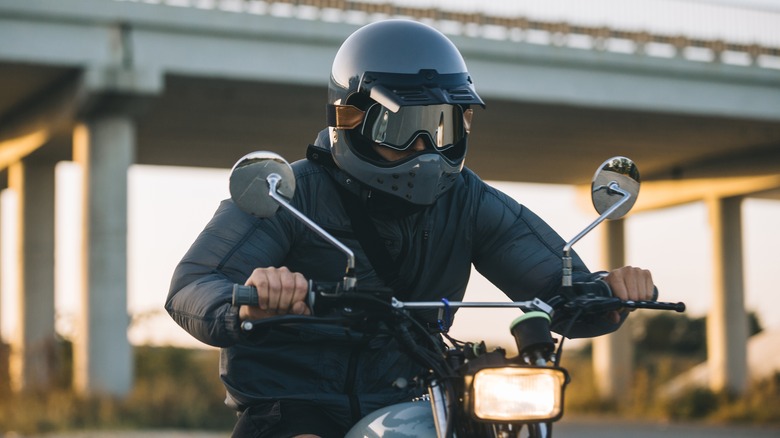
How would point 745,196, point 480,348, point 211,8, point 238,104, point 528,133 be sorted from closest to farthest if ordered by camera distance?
point 480,348
point 211,8
point 238,104
point 528,133
point 745,196

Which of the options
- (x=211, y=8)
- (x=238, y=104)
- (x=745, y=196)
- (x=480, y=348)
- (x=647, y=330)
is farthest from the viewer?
(x=647, y=330)

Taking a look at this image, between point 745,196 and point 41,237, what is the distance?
15678 mm

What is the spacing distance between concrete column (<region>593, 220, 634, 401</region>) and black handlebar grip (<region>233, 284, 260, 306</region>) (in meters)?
29.6

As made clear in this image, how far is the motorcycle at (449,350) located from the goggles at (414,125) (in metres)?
0.45

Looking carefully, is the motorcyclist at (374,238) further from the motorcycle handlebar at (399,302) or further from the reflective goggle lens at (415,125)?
the motorcycle handlebar at (399,302)

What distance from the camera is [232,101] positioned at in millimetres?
22125

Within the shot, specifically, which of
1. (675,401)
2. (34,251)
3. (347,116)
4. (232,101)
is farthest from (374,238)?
(675,401)

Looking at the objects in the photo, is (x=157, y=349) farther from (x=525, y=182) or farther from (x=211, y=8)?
(x=525, y=182)

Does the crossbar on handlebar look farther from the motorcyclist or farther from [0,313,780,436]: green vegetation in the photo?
[0,313,780,436]: green vegetation

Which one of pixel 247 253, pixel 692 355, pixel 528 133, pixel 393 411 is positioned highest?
pixel 528 133

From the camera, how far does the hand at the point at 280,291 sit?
283 centimetres

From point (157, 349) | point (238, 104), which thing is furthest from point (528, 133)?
point (157, 349)

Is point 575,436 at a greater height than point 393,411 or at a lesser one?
lesser

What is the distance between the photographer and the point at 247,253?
3432 mm
